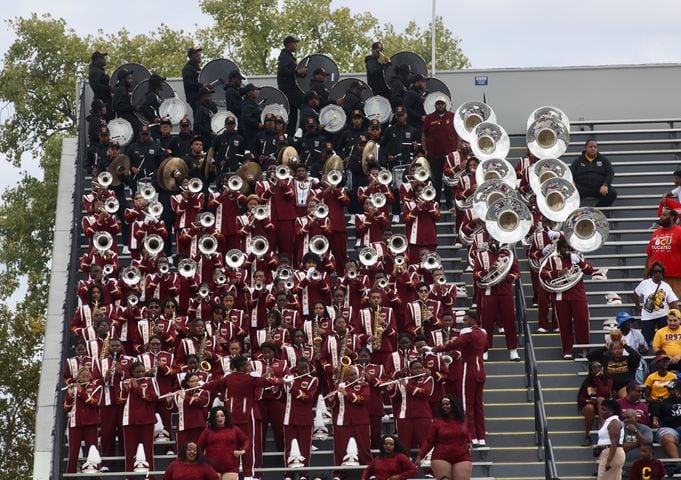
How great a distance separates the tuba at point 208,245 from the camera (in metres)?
25.8

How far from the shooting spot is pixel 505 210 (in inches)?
982

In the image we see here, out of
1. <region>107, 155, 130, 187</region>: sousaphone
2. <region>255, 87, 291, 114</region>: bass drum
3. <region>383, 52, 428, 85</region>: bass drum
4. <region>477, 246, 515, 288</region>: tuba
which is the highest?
<region>383, 52, 428, 85</region>: bass drum

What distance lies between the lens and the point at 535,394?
23109 millimetres

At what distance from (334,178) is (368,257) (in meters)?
2.06

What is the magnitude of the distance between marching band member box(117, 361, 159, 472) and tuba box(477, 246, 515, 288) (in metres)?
4.35

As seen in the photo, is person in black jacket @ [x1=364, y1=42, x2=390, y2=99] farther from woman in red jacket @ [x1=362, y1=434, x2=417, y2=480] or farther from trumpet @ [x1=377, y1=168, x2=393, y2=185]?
woman in red jacket @ [x1=362, y1=434, x2=417, y2=480]

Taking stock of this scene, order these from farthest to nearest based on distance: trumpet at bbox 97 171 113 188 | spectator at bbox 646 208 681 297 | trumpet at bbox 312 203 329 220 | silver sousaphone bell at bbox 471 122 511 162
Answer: silver sousaphone bell at bbox 471 122 511 162 → trumpet at bbox 97 171 113 188 → trumpet at bbox 312 203 329 220 → spectator at bbox 646 208 681 297

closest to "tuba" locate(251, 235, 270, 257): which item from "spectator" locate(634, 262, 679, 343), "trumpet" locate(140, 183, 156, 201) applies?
"trumpet" locate(140, 183, 156, 201)

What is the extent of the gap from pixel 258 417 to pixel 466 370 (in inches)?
98.6

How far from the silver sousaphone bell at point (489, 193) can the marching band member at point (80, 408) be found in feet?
18.3

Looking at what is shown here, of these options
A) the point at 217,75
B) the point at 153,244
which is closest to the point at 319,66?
the point at 217,75

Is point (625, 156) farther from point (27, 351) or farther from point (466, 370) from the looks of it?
point (27, 351)

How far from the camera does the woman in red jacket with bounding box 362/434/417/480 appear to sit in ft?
68.5

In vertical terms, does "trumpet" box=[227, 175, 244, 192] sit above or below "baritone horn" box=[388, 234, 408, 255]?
above
